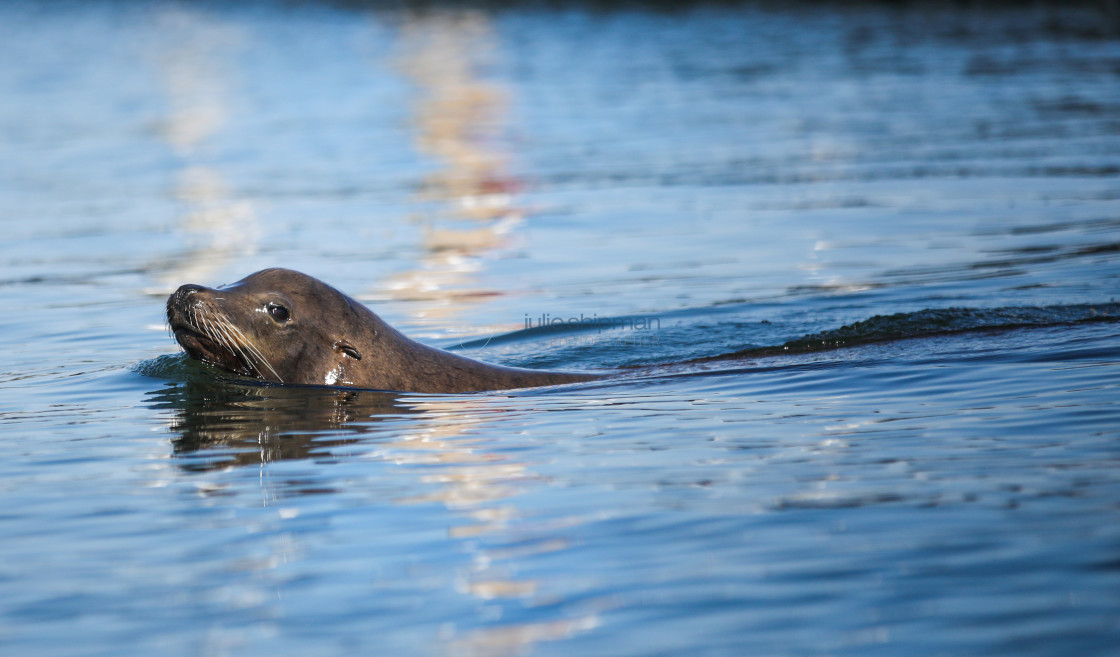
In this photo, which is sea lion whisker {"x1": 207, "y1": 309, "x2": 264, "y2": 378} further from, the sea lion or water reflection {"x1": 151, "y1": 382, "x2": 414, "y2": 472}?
water reflection {"x1": 151, "y1": 382, "x2": 414, "y2": 472}

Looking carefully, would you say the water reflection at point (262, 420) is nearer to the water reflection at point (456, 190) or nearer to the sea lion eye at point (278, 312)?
the sea lion eye at point (278, 312)

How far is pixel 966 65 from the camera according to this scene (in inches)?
1179

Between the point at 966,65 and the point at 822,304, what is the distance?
19.8 metres

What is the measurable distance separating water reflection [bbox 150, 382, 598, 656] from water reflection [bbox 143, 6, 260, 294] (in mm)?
4913

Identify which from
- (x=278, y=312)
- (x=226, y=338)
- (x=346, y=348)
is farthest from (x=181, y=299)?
(x=346, y=348)

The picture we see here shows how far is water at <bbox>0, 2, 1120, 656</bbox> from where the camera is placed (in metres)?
5.11

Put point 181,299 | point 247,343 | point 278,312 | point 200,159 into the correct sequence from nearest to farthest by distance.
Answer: point 181,299 < point 247,343 < point 278,312 < point 200,159

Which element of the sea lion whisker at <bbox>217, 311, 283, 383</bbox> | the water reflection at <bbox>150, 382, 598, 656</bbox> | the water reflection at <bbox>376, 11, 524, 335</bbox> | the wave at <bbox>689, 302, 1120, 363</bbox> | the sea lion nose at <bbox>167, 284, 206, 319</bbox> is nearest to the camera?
the water reflection at <bbox>150, 382, 598, 656</bbox>

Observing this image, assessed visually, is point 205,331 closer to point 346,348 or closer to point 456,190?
point 346,348

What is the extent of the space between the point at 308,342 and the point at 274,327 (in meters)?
0.26

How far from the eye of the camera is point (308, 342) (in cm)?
902

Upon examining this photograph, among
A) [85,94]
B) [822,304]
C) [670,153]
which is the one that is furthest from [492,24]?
[822,304]

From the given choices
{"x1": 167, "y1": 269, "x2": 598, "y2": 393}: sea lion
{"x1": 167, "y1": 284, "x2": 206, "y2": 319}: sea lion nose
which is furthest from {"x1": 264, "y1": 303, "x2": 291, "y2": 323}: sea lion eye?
{"x1": 167, "y1": 284, "x2": 206, "y2": 319}: sea lion nose

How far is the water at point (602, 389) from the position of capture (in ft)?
16.8
